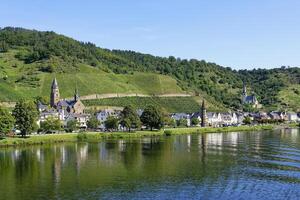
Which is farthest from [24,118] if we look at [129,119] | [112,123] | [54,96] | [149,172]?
[54,96]

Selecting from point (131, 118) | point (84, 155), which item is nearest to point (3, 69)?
point (131, 118)

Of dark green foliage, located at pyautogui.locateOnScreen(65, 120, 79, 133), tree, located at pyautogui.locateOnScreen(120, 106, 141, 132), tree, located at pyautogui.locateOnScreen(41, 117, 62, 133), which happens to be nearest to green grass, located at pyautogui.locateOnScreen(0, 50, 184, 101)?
dark green foliage, located at pyautogui.locateOnScreen(65, 120, 79, 133)

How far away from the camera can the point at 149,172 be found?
5194cm

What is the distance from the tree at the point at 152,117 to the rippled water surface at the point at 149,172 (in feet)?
101

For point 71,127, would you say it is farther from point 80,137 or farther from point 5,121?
point 5,121

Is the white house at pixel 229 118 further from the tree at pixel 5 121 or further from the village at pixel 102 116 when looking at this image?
the tree at pixel 5 121

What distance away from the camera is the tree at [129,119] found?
10574cm

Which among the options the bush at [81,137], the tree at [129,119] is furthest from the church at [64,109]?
the bush at [81,137]

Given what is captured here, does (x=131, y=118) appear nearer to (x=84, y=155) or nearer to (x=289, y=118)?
(x=84, y=155)

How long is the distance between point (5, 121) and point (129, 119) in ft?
109

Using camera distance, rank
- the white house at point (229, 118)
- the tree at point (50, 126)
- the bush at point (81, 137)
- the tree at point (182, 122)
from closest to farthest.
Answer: the bush at point (81, 137) < the tree at point (50, 126) < the tree at point (182, 122) < the white house at point (229, 118)

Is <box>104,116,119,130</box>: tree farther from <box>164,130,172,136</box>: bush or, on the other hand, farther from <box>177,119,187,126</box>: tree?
<box>177,119,187,126</box>: tree

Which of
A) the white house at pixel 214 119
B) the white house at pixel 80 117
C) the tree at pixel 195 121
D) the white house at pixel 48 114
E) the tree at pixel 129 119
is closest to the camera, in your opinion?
the tree at pixel 129 119

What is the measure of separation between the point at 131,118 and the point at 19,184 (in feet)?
206
